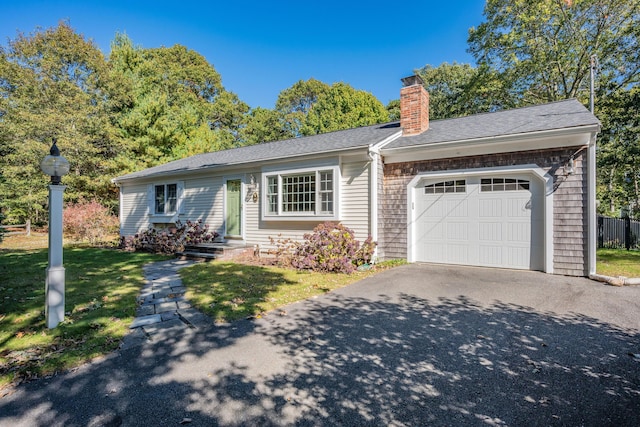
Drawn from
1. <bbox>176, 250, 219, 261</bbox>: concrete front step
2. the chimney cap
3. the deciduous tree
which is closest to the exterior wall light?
the chimney cap

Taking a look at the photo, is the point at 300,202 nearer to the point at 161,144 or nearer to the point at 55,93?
the point at 161,144

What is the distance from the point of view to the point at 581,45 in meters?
16.6

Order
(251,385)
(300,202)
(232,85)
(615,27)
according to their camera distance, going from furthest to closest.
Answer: (232,85)
(615,27)
(300,202)
(251,385)

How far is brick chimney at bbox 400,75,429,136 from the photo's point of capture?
9.10 m

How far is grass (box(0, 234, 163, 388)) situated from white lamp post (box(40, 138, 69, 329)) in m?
0.21

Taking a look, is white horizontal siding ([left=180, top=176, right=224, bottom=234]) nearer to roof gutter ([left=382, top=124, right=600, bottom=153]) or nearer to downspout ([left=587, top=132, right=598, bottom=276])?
roof gutter ([left=382, top=124, right=600, bottom=153])

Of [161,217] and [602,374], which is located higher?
[161,217]

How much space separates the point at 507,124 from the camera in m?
7.68

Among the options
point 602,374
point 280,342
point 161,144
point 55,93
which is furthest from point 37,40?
point 602,374

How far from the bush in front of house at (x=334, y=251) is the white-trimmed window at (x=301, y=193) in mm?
707

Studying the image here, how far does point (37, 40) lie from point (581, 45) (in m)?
32.7

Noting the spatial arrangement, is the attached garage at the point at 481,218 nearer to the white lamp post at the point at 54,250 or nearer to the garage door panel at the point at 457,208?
the garage door panel at the point at 457,208

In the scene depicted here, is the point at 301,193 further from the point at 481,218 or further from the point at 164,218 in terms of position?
the point at 164,218

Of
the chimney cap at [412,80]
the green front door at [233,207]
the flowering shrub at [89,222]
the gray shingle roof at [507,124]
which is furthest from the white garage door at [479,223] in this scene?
the flowering shrub at [89,222]
